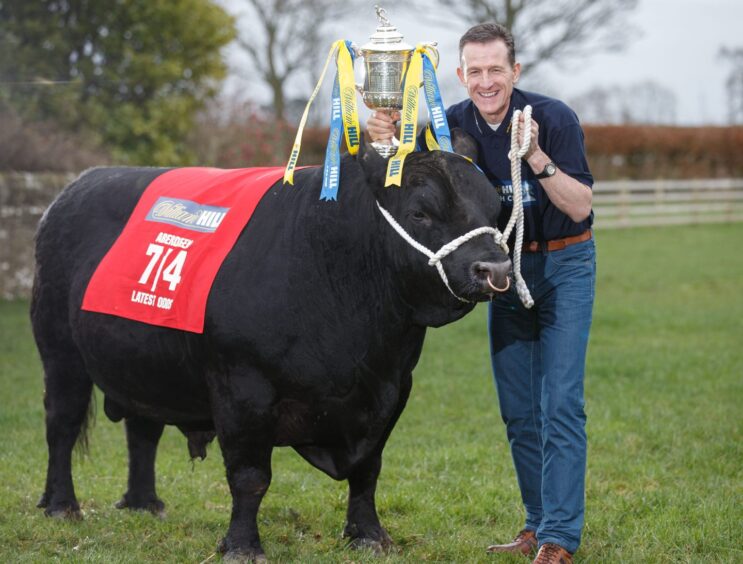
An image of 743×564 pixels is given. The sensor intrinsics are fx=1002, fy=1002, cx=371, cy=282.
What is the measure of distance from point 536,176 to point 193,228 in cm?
161

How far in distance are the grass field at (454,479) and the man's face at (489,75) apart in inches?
80.8

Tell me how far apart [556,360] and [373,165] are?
1.17 meters

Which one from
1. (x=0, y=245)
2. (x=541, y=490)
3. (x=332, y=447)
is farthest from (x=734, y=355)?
(x=0, y=245)

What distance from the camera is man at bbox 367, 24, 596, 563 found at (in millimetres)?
4270

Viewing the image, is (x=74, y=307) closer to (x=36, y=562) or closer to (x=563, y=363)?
(x=36, y=562)

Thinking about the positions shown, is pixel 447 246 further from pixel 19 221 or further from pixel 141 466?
pixel 19 221

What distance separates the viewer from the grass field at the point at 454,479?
4.76 m

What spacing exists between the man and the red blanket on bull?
0.80 metres

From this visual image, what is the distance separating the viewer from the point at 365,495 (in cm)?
480

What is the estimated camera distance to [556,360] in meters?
4.39

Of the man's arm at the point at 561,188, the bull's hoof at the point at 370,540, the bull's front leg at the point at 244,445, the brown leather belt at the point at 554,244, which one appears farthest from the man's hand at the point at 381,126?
the bull's hoof at the point at 370,540

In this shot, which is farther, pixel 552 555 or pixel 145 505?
pixel 145 505

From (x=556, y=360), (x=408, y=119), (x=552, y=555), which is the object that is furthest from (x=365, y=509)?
(x=408, y=119)

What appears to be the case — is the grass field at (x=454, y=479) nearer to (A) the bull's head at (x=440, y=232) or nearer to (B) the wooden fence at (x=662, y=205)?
(A) the bull's head at (x=440, y=232)
